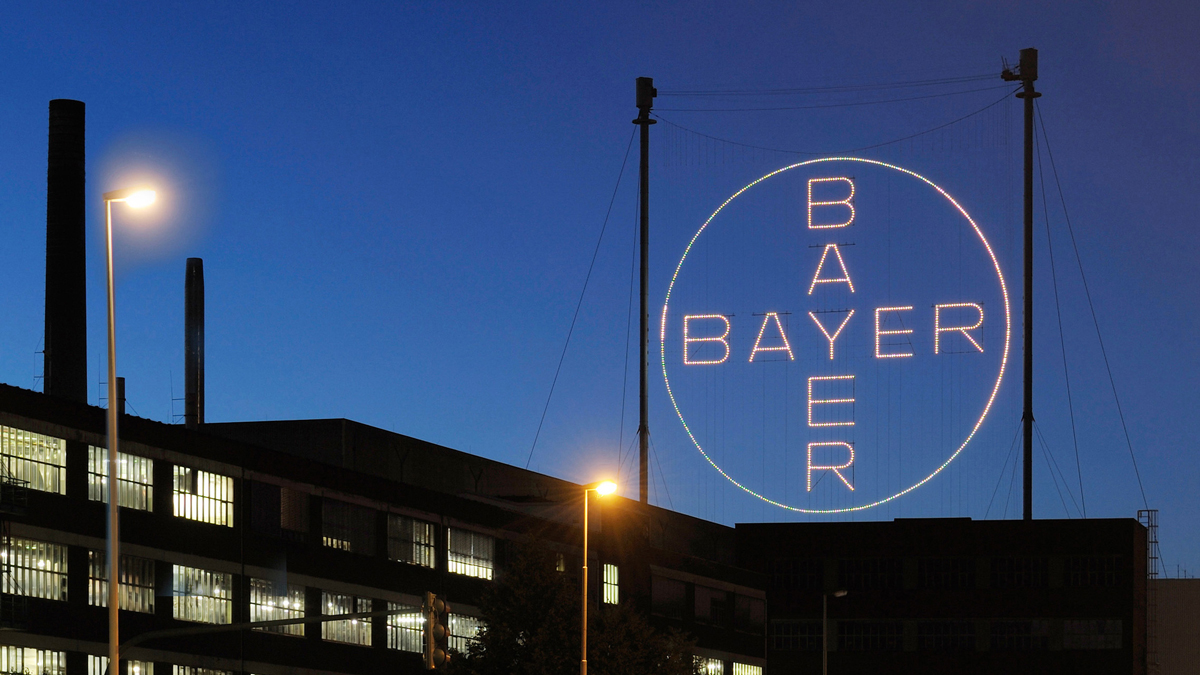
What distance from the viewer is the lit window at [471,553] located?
8806 cm

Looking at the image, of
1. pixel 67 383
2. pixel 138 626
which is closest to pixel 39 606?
pixel 138 626

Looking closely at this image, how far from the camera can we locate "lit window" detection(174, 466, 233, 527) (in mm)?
69188

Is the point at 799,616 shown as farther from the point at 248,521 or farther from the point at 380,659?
the point at 248,521

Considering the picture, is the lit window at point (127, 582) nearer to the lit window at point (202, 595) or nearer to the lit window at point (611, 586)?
the lit window at point (202, 595)

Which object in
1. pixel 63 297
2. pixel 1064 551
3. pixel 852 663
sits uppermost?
pixel 63 297

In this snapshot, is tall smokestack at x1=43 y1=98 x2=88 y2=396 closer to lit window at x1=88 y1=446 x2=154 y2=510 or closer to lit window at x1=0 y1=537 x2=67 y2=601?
lit window at x1=88 y1=446 x2=154 y2=510

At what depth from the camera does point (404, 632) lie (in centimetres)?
8362

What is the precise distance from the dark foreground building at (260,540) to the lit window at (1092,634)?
→ 35841 mm

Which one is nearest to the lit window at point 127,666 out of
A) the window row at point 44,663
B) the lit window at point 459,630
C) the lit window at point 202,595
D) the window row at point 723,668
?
the window row at point 44,663

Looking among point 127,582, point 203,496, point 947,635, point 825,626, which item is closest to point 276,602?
point 203,496

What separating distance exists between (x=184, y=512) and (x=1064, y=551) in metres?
77.8

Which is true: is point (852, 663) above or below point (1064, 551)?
below

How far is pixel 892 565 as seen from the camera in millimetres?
131250

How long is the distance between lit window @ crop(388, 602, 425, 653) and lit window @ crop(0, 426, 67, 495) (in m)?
23.2
